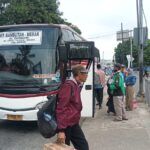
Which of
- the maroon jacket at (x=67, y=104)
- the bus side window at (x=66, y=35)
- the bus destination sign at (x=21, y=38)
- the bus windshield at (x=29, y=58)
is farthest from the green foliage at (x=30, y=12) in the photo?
the maroon jacket at (x=67, y=104)

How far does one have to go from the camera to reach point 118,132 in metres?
10.2

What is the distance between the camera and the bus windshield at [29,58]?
10829 millimetres

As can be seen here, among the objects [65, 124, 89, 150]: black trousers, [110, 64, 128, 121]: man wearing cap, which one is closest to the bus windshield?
[110, 64, 128, 121]: man wearing cap

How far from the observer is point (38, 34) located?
36.7ft

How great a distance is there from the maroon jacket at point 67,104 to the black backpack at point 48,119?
0.23ft

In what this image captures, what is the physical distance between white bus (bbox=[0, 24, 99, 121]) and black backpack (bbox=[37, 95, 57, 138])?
4456mm

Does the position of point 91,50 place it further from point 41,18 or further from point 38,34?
point 41,18

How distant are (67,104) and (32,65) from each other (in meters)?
5.51

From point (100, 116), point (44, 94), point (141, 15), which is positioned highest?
point (141, 15)

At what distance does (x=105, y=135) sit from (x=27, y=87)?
7.96ft

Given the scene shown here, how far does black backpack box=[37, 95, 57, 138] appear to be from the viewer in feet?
18.2

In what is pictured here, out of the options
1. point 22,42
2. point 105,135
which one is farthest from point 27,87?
point 105,135

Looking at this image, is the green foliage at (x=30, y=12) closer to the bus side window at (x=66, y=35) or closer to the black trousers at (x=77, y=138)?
the bus side window at (x=66, y=35)

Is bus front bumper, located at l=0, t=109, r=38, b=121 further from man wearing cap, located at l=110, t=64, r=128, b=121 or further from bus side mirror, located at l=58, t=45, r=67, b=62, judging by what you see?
man wearing cap, located at l=110, t=64, r=128, b=121
